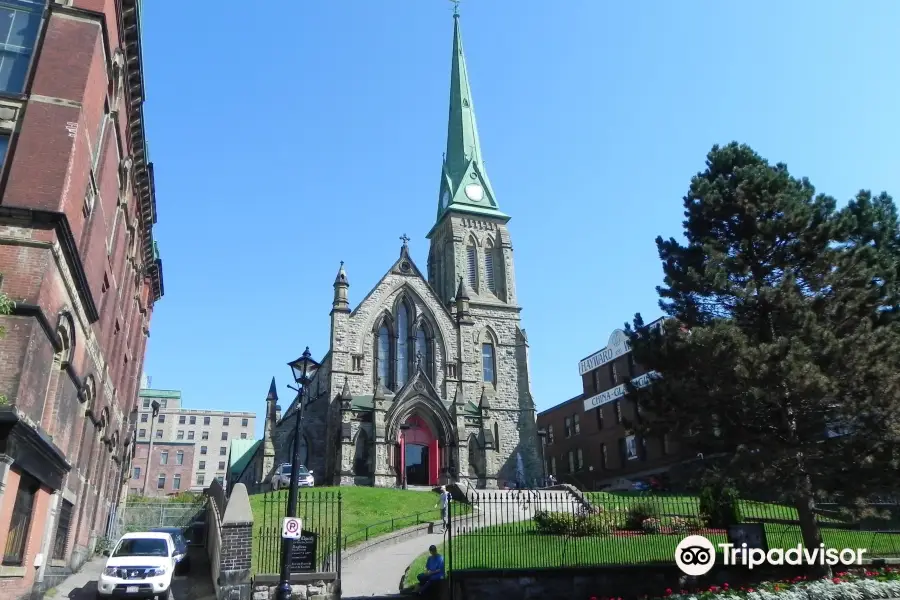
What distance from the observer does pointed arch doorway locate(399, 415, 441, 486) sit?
4162 centimetres

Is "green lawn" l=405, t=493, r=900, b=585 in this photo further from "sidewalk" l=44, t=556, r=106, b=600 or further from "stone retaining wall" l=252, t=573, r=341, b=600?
"sidewalk" l=44, t=556, r=106, b=600

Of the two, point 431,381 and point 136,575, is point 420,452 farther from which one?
point 136,575

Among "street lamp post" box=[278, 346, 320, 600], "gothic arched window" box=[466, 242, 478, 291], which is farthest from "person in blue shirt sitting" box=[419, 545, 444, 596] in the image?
"gothic arched window" box=[466, 242, 478, 291]

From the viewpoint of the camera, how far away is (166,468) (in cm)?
9988

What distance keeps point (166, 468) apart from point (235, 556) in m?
94.9

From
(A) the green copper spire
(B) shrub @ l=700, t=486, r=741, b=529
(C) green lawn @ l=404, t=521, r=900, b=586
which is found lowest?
(C) green lawn @ l=404, t=521, r=900, b=586

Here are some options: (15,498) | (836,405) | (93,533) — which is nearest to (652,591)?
(836,405)

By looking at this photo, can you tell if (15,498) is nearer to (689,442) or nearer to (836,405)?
(689,442)

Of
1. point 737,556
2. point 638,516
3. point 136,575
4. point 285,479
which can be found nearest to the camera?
point 136,575

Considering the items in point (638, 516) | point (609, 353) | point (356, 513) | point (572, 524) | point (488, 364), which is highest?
point (609, 353)

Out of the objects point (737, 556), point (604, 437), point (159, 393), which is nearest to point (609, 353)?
point (604, 437)

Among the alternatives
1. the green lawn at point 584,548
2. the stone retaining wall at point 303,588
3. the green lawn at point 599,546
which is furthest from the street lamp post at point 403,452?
the stone retaining wall at point 303,588

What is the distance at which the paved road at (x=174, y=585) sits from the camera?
669 inches

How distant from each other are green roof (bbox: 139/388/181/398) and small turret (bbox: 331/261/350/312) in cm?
8068
